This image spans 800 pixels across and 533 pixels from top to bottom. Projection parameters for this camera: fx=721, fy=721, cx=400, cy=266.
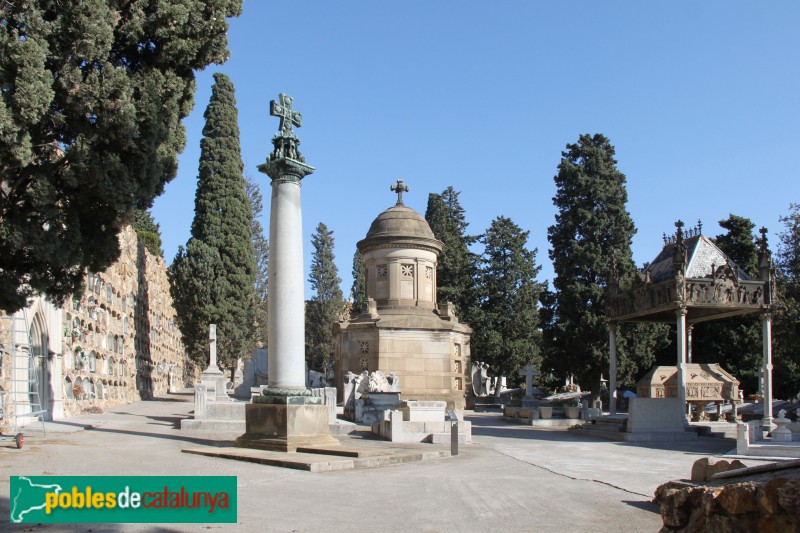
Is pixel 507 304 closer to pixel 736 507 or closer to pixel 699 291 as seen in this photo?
pixel 699 291

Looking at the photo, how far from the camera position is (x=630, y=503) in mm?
9609

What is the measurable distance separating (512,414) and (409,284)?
23.5 ft

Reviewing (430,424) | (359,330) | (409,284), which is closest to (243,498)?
(430,424)

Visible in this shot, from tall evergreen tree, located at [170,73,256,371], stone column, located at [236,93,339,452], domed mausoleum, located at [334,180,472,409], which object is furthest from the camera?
tall evergreen tree, located at [170,73,256,371]

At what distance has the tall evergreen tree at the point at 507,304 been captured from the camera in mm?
42656

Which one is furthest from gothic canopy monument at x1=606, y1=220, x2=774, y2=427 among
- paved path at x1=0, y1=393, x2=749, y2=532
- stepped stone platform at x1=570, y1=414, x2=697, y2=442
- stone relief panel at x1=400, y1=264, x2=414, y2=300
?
stone relief panel at x1=400, y1=264, x2=414, y2=300

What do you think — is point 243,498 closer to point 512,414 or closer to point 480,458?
point 480,458

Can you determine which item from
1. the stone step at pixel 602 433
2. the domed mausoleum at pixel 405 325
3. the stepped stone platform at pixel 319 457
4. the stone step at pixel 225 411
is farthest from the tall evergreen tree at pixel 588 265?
the stepped stone platform at pixel 319 457

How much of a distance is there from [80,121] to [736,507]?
34.3 feet

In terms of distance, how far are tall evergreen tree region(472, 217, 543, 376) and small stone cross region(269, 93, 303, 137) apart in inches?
1138

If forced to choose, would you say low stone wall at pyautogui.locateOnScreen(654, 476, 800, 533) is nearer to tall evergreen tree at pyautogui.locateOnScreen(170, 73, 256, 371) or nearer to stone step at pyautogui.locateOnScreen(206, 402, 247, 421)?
stone step at pyautogui.locateOnScreen(206, 402, 247, 421)

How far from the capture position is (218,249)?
34.6 metres

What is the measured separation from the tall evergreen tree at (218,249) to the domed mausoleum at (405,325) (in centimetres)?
605

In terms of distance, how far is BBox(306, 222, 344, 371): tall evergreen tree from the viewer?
60375mm
